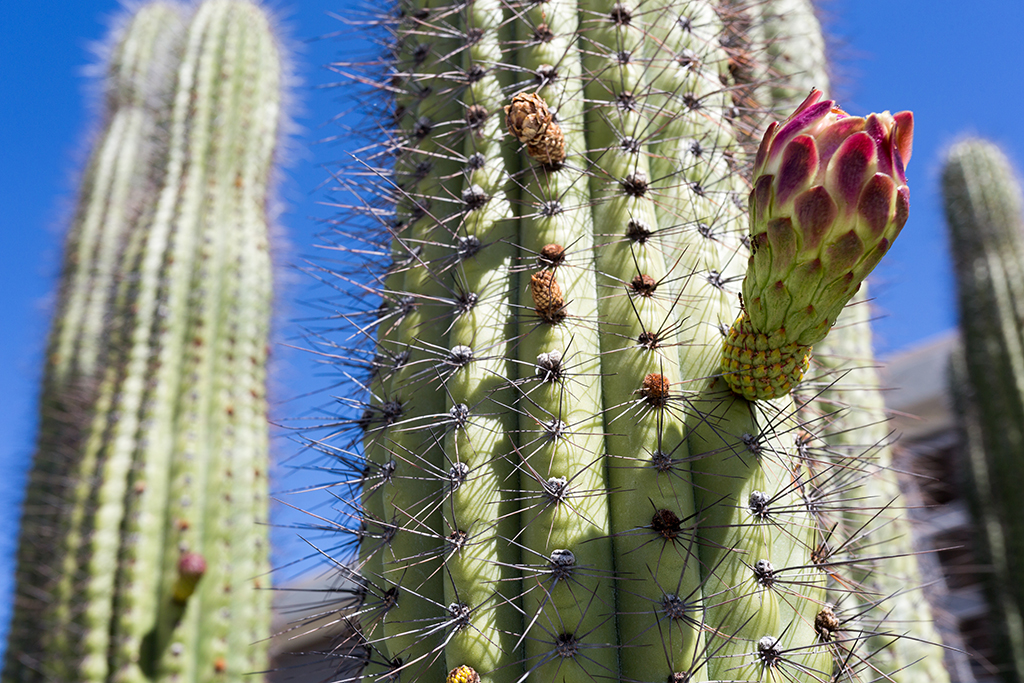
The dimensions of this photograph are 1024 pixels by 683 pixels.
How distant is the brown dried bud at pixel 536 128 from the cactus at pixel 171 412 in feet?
5.26

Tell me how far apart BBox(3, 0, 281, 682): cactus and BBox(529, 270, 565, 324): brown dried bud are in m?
1.45

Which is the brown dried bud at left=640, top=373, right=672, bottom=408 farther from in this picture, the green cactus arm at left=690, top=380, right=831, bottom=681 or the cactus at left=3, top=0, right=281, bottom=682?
the cactus at left=3, top=0, right=281, bottom=682

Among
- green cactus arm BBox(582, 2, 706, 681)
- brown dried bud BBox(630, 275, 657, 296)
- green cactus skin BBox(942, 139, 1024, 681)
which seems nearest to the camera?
green cactus arm BBox(582, 2, 706, 681)

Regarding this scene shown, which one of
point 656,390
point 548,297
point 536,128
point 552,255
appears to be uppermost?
point 536,128

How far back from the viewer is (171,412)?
3.51m

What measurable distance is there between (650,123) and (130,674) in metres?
2.75

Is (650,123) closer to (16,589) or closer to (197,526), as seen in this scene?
(197,526)

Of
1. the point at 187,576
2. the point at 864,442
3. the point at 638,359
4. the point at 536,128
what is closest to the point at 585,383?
the point at 638,359

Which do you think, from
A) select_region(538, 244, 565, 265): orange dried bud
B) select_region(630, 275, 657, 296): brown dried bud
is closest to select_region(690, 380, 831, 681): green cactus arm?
select_region(630, 275, 657, 296): brown dried bud

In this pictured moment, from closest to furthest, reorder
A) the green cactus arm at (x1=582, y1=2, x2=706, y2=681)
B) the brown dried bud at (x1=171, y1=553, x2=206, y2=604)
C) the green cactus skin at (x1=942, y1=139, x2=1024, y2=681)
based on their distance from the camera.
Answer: the green cactus arm at (x1=582, y1=2, x2=706, y2=681) < the brown dried bud at (x1=171, y1=553, x2=206, y2=604) < the green cactus skin at (x1=942, y1=139, x2=1024, y2=681)

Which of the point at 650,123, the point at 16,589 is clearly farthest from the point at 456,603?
the point at 16,589

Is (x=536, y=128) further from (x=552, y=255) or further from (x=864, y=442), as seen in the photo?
(x=864, y=442)

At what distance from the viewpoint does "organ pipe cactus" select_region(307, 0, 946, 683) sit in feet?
4.65

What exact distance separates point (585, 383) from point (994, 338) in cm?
572
